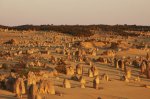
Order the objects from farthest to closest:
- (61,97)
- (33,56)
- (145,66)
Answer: (33,56)
(145,66)
(61,97)

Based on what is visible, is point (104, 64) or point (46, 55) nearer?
point (104, 64)

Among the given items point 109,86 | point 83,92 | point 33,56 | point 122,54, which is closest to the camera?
point 83,92

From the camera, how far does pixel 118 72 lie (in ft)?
53.6

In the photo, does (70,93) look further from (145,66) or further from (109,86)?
(145,66)

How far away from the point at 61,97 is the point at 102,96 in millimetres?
1197

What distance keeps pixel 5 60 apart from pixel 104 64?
4145 millimetres

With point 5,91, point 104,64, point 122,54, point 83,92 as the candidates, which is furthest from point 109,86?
point 122,54

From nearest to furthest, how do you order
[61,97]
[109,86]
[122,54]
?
[61,97] < [109,86] < [122,54]

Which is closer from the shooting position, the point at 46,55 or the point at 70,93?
the point at 70,93

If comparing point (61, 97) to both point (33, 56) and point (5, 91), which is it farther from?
point (33, 56)

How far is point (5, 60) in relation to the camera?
17922mm

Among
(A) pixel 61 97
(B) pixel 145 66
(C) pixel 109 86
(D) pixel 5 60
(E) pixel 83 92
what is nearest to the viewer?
(A) pixel 61 97

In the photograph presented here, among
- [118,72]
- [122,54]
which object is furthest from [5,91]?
[122,54]

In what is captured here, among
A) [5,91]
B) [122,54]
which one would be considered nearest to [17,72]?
[5,91]
